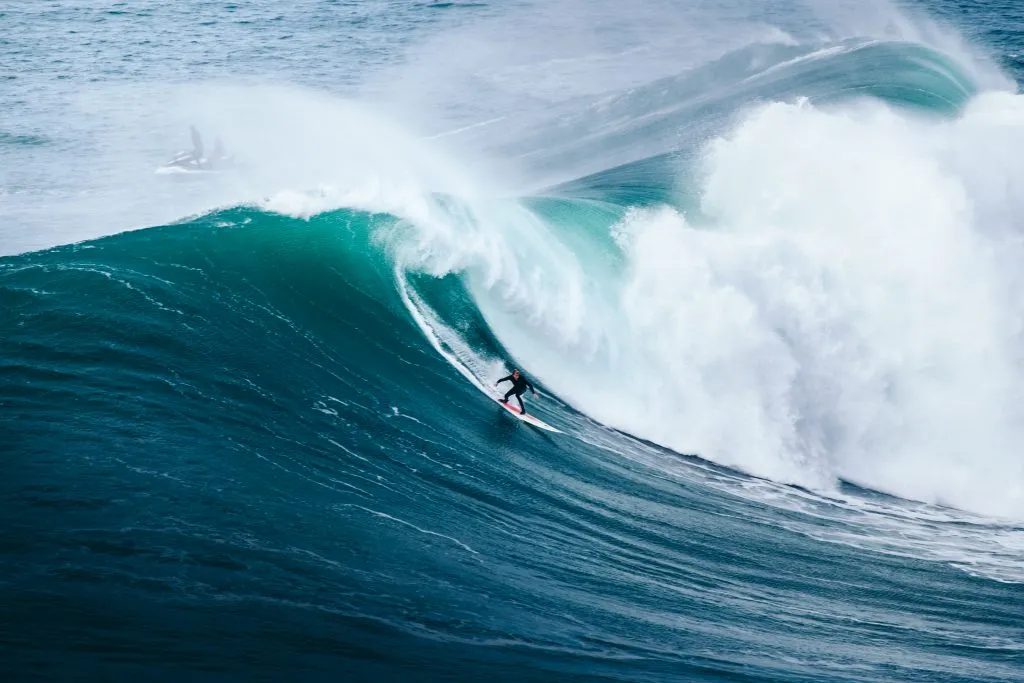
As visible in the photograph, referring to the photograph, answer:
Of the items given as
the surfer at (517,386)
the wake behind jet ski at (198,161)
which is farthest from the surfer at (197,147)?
the surfer at (517,386)

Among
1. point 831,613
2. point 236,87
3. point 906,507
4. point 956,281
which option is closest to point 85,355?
point 831,613

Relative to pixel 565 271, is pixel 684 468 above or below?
below

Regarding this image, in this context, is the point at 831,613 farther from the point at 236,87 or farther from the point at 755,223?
the point at 236,87

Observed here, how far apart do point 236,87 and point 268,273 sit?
907 inches

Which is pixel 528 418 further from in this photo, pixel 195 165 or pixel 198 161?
pixel 198 161

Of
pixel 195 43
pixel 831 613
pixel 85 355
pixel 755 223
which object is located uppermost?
pixel 195 43

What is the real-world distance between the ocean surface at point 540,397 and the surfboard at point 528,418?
9.7 inches

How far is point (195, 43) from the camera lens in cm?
4491

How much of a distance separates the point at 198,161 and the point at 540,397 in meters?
19.2

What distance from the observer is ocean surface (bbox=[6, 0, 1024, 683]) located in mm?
9680

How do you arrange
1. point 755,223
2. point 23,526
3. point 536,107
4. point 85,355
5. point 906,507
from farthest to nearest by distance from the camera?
1. point 536,107
2. point 755,223
3. point 906,507
4. point 85,355
5. point 23,526

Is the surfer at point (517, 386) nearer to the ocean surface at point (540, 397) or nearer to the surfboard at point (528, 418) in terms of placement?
the surfboard at point (528, 418)

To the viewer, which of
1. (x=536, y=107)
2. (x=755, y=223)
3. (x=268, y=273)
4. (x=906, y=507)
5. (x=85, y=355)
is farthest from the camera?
(x=536, y=107)

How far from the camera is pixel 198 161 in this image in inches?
1214
